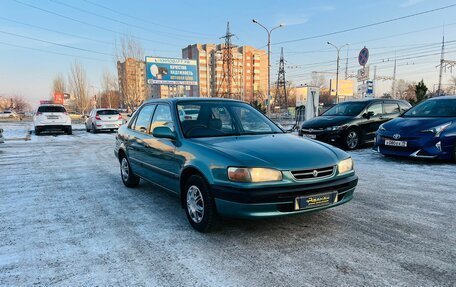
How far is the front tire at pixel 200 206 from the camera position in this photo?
136 inches

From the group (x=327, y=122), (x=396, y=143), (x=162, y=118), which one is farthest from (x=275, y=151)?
(x=327, y=122)

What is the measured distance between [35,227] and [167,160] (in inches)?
70.0

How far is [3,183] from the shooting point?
6273 millimetres

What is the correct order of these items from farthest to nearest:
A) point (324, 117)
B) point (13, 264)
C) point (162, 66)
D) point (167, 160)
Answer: point (162, 66) < point (324, 117) < point (167, 160) < point (13, 264)

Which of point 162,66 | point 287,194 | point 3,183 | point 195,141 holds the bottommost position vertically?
point 3,183

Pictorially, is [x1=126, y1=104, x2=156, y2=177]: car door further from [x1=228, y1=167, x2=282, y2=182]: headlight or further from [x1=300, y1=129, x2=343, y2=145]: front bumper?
[x1=300, y1=129, x2=343, y2=145]: front bumper

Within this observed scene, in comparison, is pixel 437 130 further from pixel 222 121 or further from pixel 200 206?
pixel 200 206

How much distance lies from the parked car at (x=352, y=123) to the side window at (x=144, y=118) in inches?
240

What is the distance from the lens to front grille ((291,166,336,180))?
3.23m

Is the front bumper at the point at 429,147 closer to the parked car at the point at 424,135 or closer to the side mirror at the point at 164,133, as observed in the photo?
the parked car at the point at 424,135

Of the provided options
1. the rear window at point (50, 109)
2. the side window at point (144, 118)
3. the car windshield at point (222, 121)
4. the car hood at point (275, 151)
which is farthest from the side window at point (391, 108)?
the rear window at point (50, 109)

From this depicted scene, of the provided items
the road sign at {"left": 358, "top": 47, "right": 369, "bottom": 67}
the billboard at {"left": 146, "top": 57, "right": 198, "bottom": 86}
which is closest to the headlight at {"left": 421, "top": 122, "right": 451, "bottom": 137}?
the road sign at {"left": 358, "top": 47, "right": 369, "bottom": 67}

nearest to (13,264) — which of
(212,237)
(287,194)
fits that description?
(212,237)

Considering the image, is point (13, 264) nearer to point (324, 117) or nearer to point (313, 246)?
point (313, 246)
